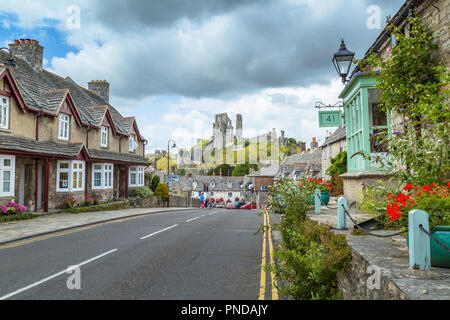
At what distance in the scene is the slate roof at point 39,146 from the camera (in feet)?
49.8

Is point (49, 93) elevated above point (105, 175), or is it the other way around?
point (49, 93)

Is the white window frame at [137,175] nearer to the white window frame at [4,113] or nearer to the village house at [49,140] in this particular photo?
the village house at [49,140]

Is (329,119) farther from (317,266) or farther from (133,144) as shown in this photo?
(133,144)

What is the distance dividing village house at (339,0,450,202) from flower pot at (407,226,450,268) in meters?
2.62

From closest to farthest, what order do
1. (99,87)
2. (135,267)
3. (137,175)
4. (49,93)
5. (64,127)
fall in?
(135,267), (49,93), (64,127), (137,175), (99,87)

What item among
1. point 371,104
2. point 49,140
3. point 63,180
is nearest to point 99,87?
point 49,140

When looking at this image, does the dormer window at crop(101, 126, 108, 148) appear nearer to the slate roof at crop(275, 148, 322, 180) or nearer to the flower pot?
the slate roof at crop(275, 148, 322, 180)

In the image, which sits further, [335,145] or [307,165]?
[307,165]

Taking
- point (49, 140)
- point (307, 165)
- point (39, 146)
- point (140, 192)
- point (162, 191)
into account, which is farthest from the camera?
point (307, 165)

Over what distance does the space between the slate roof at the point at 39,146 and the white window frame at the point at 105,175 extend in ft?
12.4

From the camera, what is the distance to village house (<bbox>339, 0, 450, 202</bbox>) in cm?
637

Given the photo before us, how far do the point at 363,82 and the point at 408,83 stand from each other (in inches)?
84.3

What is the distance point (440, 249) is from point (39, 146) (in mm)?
19127

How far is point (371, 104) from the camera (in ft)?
32.3
